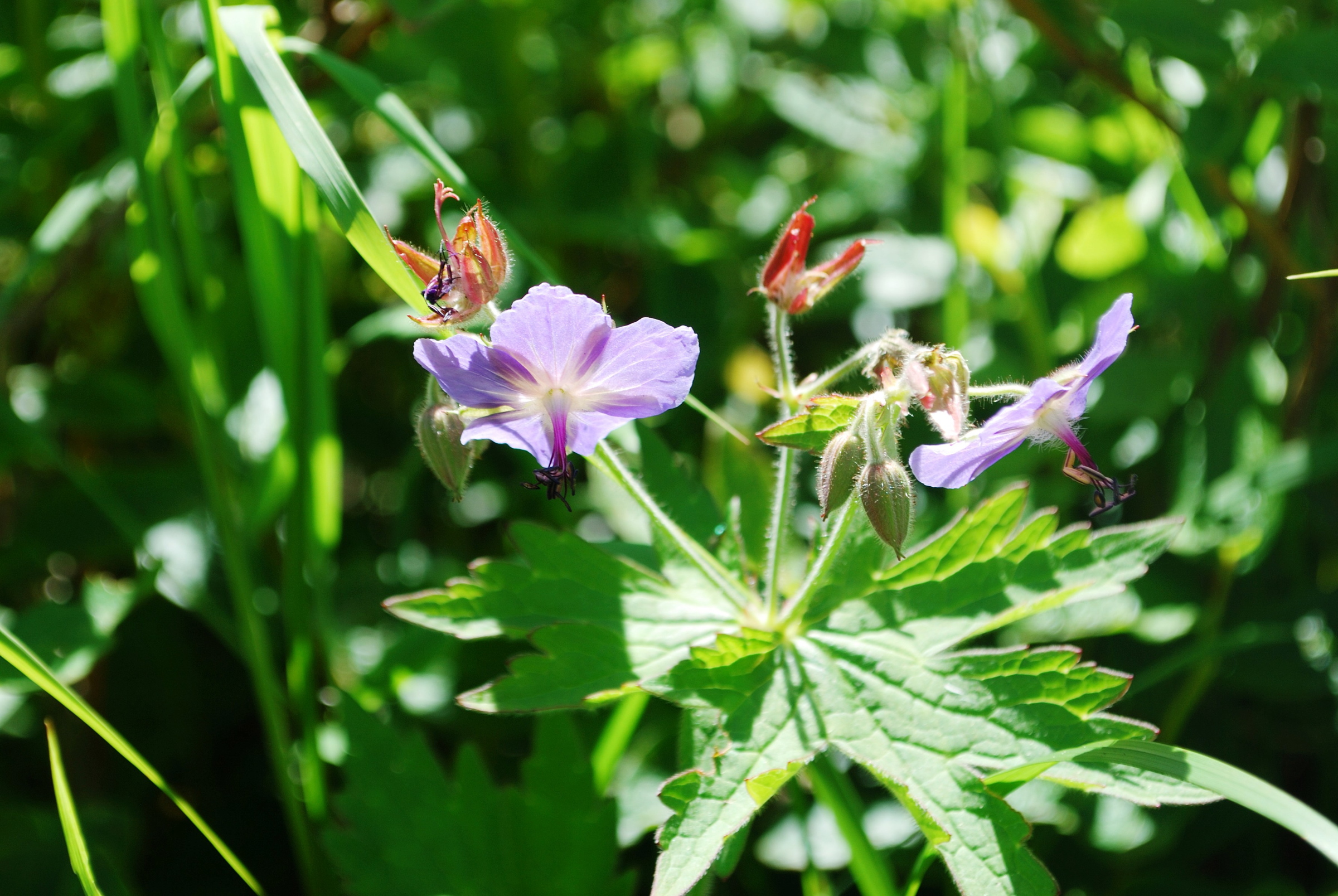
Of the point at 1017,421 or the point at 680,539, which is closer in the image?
the point at 1017,421

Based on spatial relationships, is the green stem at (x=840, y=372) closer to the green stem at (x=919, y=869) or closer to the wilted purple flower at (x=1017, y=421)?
the wilted purple flower at (x=1017, y=421)

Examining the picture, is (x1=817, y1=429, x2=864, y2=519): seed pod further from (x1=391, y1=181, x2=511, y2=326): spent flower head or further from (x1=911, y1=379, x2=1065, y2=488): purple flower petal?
(x1=391, y1=181, x2=511, y2=326): spent flower head

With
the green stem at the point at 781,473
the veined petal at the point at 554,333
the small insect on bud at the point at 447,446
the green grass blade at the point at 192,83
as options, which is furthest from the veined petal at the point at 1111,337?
the green grass blade at the point at 192,83

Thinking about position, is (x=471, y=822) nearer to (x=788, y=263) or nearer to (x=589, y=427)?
(x=589, y=427)

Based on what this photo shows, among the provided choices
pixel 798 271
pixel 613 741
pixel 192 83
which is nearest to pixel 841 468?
pixel 798 271

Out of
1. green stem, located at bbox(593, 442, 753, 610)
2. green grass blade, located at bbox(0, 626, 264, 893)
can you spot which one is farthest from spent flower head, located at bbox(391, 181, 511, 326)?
green grass blade, located at bbox(0, 626, 264, 893)

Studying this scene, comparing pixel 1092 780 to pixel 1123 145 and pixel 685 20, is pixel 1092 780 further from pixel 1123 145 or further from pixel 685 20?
pixel 685 20
